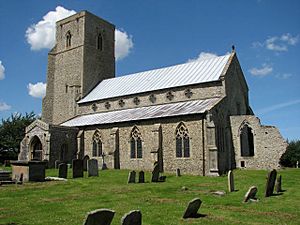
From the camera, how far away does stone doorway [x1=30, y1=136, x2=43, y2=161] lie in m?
31.7

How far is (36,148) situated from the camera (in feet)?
106

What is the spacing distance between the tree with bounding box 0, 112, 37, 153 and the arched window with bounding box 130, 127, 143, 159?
22.5m

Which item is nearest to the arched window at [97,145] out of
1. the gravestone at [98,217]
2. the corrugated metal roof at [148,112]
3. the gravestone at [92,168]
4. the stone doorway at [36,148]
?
the corrugated metal roof at [148,112]

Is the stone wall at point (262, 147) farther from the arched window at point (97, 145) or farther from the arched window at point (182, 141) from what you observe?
the arched window at point (97, 145)

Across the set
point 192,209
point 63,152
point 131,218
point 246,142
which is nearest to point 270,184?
point 192,209

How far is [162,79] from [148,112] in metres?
5.63

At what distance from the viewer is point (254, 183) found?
18.3 metres

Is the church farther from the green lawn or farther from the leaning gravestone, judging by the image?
the leaning gravestone

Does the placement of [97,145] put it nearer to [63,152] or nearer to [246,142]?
[63,152]

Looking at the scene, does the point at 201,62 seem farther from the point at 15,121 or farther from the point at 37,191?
the point at 15,121

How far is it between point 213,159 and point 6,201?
15.2 meters

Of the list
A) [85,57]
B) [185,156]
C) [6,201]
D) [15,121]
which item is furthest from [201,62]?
[15,121]

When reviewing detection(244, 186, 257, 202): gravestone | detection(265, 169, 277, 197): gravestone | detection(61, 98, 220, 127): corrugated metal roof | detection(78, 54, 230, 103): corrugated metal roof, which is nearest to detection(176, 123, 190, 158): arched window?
detection(61, 98, 220, 127): corrugated metal roof

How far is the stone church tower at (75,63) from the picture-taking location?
41156mm
